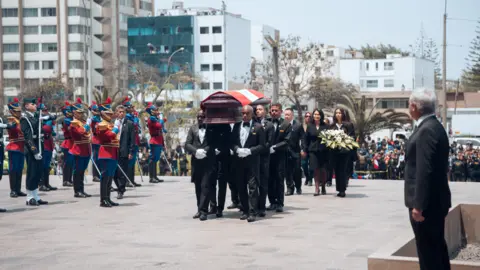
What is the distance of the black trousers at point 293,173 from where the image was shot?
17.9 m

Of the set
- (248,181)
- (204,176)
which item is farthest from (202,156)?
(248,181)

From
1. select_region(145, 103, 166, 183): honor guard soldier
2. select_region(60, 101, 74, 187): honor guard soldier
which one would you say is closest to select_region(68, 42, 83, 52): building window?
select_region(60, 101, 74, 187): honor guard soldier

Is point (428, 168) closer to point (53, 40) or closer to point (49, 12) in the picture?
point (49, 12)

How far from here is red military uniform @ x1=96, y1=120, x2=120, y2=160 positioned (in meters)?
16.1

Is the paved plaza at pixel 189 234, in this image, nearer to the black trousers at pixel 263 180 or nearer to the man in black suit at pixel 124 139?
the black trousers at pixel 263 180

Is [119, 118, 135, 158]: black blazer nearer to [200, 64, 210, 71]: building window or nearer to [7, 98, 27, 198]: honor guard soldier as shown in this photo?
[7, 98, 27, 198]: honor guard soldier

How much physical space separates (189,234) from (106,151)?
171 inches

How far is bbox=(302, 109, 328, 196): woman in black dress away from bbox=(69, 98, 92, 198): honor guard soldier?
4.85 metres

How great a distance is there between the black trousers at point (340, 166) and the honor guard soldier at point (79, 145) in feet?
17.9

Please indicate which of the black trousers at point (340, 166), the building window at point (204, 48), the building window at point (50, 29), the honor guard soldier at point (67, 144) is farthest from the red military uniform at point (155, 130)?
the building window at point (204, 48)

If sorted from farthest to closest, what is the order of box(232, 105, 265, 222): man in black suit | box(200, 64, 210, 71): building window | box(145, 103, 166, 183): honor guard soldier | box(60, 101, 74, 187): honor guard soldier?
box(200, 64, 210, 71): building window < box(145, 103, 166, 183): honor guard soldier < box(60, 101, 74, 187): honor guard soldier < box(232, 105, 265, 222): man in black suit

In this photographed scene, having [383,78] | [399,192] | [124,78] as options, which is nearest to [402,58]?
[383,78]

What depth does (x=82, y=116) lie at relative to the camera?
60.1ft

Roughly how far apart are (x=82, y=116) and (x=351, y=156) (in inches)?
233
